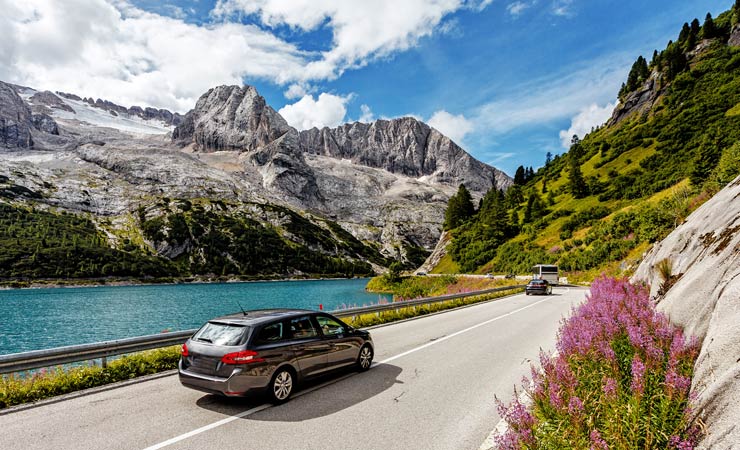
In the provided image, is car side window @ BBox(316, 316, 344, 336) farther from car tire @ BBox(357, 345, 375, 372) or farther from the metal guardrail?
the metal guardrail

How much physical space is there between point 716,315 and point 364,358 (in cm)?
728

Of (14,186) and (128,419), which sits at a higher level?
(14,186)

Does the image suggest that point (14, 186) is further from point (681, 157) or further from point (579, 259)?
point (681, 157)

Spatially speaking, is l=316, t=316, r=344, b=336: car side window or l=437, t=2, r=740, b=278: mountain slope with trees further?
l=437, t=2, r=740, b=278: mountain slope with trees

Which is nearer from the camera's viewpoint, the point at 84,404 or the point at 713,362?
the point at 713,362

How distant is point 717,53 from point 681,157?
53.2 m

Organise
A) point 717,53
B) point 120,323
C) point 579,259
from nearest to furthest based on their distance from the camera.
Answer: point 120,323, point 579,259, point 717,53

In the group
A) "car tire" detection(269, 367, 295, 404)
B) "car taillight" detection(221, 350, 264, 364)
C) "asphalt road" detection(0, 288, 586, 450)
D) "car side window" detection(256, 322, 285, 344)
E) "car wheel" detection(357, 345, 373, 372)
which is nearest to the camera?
"asphalt road" detection(0, 288, 586, 450)

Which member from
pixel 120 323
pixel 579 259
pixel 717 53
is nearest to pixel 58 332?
pixel 120 323

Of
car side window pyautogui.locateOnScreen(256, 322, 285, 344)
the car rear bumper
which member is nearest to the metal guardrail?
the car rear bumper

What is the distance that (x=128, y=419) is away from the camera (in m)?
6.92

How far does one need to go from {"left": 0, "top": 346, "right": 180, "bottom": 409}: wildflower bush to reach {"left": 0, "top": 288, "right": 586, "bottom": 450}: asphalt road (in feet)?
2.35

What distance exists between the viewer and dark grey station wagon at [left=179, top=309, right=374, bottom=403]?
23.9ft

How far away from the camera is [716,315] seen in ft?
17.4
